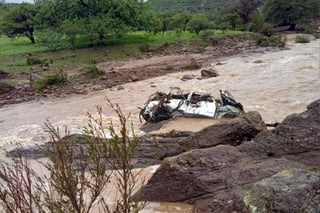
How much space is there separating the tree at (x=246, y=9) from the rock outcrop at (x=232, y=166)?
45.4m

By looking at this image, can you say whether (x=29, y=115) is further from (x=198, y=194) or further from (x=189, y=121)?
(x=198, y=194)

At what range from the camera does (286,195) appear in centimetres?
591

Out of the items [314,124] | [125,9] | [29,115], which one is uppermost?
[125,9]

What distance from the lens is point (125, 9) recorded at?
3525cm

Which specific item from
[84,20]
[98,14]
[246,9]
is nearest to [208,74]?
[84,20]

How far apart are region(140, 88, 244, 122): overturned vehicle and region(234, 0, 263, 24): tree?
130ft

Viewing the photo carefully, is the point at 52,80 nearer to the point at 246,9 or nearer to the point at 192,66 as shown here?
the point at 192,66

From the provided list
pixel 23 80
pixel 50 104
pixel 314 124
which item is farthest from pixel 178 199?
pixel 23 80

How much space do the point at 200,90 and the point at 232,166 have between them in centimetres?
1220

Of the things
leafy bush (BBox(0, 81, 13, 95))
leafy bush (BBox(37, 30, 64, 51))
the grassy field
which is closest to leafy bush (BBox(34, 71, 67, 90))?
leafy bush (BBox(0, 81, 13, 95))

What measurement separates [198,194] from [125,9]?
2794 cm

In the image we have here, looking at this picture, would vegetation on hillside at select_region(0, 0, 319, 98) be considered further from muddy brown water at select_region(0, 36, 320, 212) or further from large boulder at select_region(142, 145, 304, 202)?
large boulder at select_region(142, 145, 304, 202)

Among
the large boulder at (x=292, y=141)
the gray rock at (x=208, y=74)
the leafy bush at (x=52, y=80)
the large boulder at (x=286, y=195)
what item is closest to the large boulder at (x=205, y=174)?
the large boulder at (x=292, y=141)

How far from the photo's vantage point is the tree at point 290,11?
4801cm
